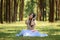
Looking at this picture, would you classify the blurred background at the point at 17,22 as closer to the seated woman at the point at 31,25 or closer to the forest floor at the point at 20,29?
the forest floor at the point at 20,29

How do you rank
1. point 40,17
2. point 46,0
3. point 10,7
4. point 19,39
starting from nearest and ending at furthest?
point 19,39 → point 10,7 → point 40,17 → point 46,0

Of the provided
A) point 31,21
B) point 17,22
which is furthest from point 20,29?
point 17,22

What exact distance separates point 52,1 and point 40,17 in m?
8.93

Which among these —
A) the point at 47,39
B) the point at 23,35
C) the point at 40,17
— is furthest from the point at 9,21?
the point at 47,39

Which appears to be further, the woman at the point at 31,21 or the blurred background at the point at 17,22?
the blurred background at the point at 17,22

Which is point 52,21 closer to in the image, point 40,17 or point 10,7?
point 10,7

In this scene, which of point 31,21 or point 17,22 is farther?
point 17,22

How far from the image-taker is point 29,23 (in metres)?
12.3

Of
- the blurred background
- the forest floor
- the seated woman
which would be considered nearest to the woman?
the seated woman

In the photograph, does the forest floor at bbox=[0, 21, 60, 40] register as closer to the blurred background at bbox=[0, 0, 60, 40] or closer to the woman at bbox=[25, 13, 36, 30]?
the blurred background at bbox=[0, 0, 60, 40]

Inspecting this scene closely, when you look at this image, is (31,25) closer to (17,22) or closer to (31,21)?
(31,21)

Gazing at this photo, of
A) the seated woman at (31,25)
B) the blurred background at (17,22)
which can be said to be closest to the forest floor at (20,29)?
the blurred background at (17,22)

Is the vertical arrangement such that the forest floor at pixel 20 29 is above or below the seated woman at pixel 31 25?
below

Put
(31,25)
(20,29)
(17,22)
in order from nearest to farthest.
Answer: (31,25), (20,29), (17,22)
